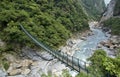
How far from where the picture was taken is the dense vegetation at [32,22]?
28953mm

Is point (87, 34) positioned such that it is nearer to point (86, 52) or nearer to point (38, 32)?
point (86, 52)

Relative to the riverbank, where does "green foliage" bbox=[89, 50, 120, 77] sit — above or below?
above

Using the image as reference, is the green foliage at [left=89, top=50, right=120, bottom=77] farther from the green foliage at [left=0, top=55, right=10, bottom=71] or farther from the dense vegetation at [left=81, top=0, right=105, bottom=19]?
the dense vegetation at [left=81, top=0, right=105, bottom=19]

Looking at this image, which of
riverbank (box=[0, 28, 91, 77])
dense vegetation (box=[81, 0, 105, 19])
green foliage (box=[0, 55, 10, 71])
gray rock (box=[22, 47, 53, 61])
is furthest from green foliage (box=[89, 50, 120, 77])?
dense vegetation (box=[81, 0, 105, 19])

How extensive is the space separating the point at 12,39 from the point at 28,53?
283cm

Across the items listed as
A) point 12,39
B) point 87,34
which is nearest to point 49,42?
point 12,39

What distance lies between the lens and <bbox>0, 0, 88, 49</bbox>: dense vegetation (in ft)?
95.0

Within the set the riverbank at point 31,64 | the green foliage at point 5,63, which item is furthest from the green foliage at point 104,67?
the green foliage at point 5,63

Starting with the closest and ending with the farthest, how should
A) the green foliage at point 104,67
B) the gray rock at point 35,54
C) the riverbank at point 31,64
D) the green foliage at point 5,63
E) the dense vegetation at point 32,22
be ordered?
the green foliage at point 104,67 < the riverbank at point 31,64 < the green foliage at point 5,63 < the gray rock at point 35,54 < the dense vegetation at point 32,22

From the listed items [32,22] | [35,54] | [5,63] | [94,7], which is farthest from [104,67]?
[94,7]

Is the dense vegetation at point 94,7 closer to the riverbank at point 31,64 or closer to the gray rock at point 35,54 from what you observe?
the gray rock at point 35,54

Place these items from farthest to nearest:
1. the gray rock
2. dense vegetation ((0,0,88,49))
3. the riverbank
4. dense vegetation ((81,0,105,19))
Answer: dense vegetation ((81,0,105,19)) < dense vegetation ((0,0,88,49)) < the gray rock < the riverbank

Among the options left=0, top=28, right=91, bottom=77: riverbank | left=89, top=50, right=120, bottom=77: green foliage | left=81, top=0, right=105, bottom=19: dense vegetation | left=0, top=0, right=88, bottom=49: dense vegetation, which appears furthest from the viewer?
left=81, top=0, right=105, bottom=19: dense vegetation

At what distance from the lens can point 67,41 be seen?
116 feet
